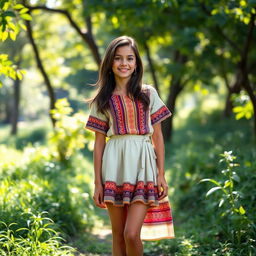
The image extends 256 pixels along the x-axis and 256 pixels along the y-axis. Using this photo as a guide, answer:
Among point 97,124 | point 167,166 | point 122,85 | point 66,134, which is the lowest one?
point 97,124

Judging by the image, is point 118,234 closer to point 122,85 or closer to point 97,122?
point 97,122

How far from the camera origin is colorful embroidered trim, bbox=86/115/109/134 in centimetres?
354

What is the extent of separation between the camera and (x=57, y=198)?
533 centimetres

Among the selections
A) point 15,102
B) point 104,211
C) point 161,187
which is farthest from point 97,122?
point 15,102

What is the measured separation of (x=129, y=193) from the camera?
330 centimetres

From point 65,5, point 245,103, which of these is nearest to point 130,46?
point 245,103

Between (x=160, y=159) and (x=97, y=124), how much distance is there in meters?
0.57

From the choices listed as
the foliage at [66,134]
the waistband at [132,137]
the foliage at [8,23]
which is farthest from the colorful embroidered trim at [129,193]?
the foliage at [66,134]

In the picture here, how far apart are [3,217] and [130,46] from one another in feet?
6.78

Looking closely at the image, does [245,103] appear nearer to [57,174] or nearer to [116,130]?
[57,174]

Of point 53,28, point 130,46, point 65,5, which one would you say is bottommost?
point 130,46

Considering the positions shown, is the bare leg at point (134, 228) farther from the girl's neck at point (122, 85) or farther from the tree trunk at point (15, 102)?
the tree trunk at point (15, 102)

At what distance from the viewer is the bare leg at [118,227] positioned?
135 inches

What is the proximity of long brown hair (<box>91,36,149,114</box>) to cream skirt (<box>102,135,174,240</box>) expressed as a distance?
30cm
